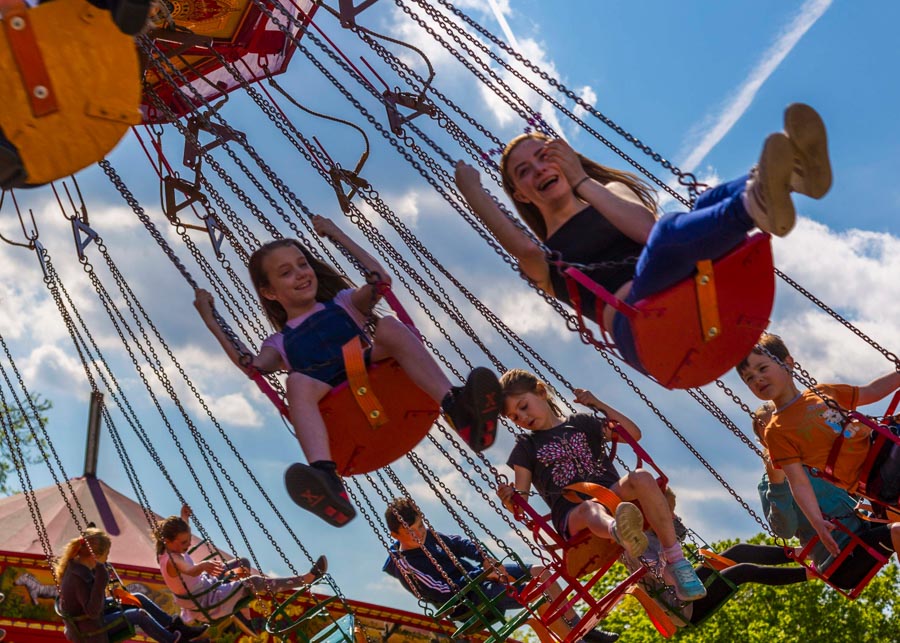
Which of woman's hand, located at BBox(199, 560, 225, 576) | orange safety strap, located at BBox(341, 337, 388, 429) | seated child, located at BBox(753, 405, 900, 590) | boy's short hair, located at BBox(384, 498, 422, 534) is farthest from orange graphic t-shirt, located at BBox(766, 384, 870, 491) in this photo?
woman's hand, located at BBox(199, 560, 225, 576)

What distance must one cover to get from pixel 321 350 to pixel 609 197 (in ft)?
4.72

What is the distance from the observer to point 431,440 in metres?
5.51

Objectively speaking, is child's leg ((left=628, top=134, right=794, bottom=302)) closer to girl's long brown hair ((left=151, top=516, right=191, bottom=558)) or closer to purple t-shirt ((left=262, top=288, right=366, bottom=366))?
purple t-shirt ((left=262, top=288, right=366, bottom=366))

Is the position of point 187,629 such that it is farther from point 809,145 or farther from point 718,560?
point 809,145

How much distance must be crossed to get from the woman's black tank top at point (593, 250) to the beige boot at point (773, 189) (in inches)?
31.6

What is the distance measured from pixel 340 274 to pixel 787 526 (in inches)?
121

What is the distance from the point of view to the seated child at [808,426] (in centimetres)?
566

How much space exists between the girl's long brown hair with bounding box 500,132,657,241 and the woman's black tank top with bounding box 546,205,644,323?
18 cm

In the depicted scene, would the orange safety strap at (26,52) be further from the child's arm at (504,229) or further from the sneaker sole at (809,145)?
the sneaker sole at (809,145)

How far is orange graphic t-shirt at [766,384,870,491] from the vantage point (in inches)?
222

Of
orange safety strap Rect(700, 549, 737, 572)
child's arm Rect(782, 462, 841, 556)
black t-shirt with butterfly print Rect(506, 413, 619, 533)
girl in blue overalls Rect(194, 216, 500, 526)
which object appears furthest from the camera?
orange safety strap Rect(700, 549, 737, 572)

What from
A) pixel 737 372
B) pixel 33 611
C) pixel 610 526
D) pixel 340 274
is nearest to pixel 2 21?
pixel 340 274

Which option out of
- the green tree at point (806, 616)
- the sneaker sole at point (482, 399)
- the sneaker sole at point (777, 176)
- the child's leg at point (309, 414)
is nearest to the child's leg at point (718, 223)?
the sneaker sole at point (777, 176)

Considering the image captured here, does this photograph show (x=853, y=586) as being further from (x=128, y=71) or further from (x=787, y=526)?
(x=128, y=71)
